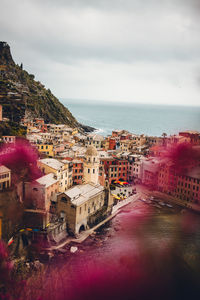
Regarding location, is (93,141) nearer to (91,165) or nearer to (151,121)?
(91,165)

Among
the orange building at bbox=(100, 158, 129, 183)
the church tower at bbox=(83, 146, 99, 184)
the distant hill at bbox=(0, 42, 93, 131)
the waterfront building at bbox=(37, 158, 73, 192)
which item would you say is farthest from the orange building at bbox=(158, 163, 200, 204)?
the distant hill at bbox=(0, 42, 93, 131)

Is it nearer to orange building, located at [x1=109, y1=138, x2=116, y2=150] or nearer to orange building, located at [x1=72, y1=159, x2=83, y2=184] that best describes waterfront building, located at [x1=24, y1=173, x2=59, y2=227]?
orange building, located at [x1=72, y1=159, x2=83, y2=184]

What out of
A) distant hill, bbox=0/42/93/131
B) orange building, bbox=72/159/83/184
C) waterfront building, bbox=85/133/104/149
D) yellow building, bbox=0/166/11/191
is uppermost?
distant hill, bbox=0/42/93/131

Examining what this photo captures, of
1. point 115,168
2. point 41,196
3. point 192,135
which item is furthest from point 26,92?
→ point 192,135

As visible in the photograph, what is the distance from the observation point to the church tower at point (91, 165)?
13.2m

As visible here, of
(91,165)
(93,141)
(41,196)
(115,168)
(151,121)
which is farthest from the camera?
(151,121)

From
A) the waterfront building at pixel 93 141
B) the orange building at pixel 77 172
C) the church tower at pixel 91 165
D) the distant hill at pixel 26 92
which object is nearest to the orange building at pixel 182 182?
the church tower at pixel 91 165

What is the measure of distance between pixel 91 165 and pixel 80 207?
10.3 feet

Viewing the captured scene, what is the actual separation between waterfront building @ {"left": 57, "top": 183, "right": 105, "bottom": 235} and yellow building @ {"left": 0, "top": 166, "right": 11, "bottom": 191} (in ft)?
9.75

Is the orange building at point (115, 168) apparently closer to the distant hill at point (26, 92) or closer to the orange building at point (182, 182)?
the orange building at point (182, 182)

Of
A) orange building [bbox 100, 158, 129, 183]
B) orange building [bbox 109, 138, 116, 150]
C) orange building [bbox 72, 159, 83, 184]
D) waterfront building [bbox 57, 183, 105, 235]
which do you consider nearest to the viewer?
waterfront building [bbox 57, 183, 105, 235]

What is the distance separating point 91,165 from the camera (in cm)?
1320

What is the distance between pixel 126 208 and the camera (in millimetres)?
13484

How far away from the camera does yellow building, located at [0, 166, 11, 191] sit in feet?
25.6
